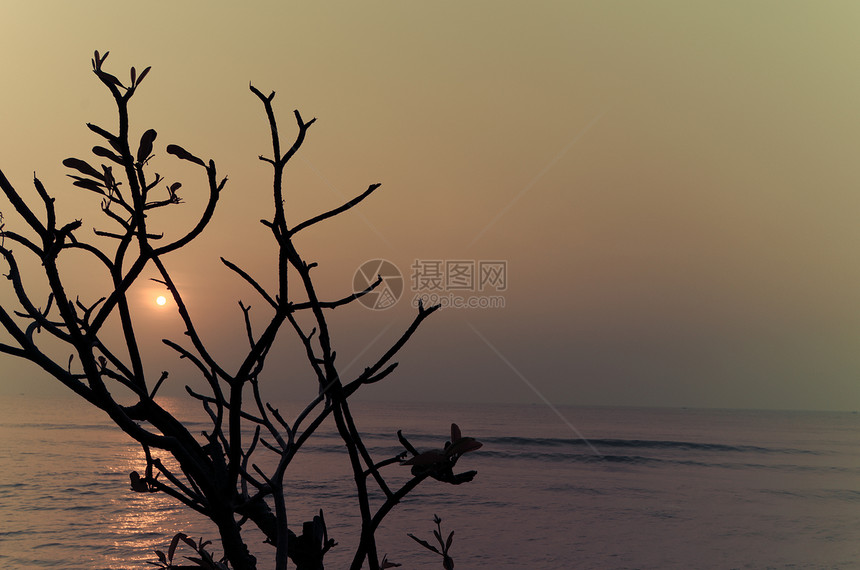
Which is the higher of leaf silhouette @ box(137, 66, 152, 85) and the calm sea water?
leaf silhouette @ box(137, 66, 152, 85)

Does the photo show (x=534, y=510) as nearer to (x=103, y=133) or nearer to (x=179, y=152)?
(x=179, y=152)

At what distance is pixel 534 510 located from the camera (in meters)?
15.6

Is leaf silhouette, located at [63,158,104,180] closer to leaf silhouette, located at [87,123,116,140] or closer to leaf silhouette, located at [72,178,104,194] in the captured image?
leaf silhouette, located at [72,178,104,194]

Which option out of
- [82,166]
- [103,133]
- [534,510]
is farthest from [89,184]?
[534,510]

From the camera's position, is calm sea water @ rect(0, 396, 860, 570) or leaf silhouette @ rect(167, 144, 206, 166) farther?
calm sea water @ rect(0, 396, 860, 570)

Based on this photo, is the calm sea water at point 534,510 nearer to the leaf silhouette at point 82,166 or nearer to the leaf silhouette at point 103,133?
the leaf silhouette at point 82,166

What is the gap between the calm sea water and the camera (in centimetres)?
1159

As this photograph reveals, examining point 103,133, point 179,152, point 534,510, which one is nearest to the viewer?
point 103,133

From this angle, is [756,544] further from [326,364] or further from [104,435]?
[104,435]

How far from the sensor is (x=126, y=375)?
33.7 inches

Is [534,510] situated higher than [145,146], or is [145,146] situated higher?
[145,146]

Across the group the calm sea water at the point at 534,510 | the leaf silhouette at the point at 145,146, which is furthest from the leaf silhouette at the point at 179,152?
the calm sea water at the point at 534,510

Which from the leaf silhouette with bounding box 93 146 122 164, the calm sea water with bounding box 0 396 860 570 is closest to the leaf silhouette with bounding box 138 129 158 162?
the leaf silhouette with bounding box 93 146 122 164

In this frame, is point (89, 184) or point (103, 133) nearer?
point (103, 133)
